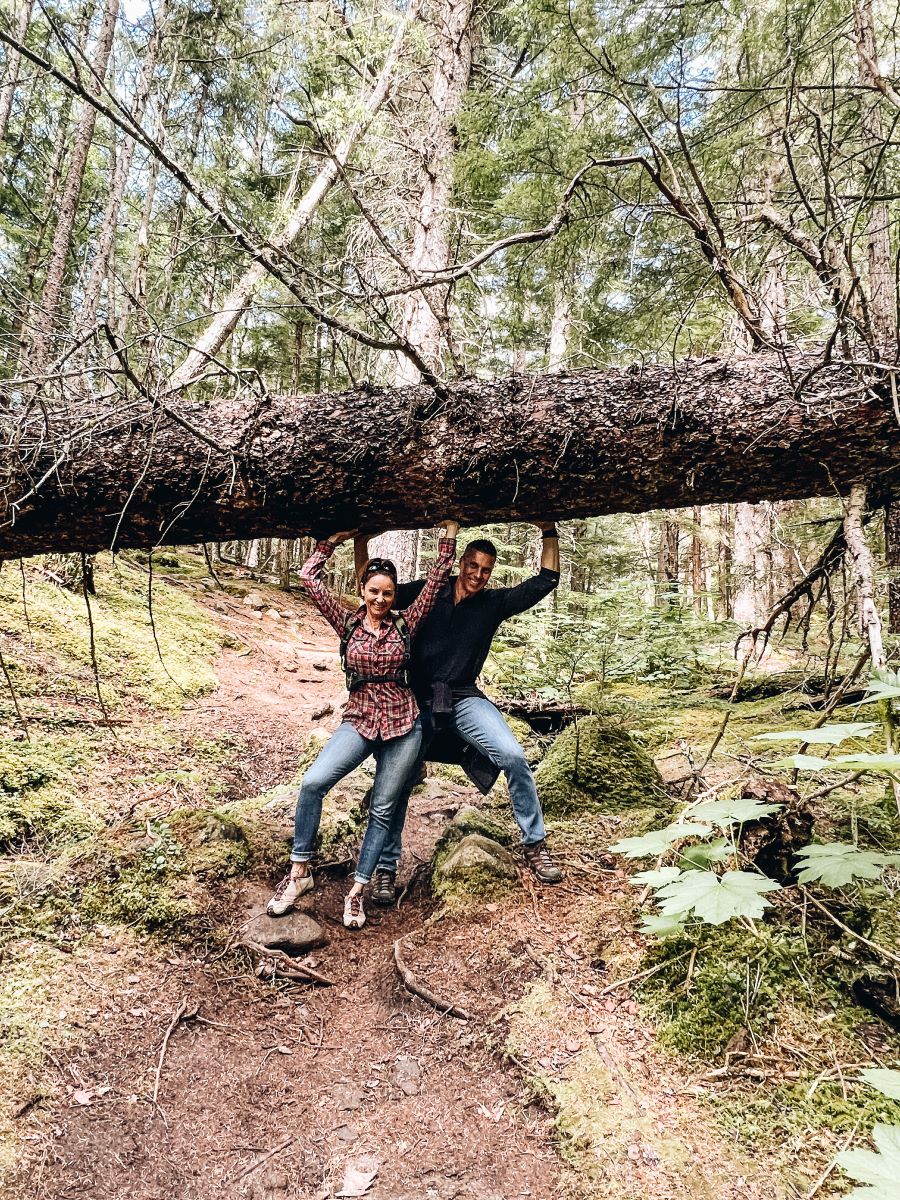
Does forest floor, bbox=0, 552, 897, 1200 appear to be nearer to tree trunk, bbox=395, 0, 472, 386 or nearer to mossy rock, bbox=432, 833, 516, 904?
mossy rock, bbox=432, 833, 516, 904

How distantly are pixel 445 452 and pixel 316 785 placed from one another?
215 centimetres

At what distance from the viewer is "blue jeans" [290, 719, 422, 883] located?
3.72m

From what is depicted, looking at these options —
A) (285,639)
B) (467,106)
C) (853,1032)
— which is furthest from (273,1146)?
(467,106)

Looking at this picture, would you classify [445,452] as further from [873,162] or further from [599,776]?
[873,162]

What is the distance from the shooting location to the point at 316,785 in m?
3.70

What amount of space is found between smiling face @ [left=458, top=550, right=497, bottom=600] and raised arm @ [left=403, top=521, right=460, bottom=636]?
0.55 feet

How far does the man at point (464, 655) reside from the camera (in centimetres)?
391

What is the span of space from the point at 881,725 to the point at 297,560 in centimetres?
2107

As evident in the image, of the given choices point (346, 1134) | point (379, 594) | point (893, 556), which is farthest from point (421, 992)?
point (893, 556)

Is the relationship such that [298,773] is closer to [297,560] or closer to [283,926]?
[283,926]

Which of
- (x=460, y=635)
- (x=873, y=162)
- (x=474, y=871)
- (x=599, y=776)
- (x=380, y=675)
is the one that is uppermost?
(x=873, y=162)

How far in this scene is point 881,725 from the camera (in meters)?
2.33

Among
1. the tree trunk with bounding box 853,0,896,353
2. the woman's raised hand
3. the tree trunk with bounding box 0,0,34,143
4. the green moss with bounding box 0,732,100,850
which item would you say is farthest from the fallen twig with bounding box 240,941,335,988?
the tree trunk with bounding box 0,0,34,143

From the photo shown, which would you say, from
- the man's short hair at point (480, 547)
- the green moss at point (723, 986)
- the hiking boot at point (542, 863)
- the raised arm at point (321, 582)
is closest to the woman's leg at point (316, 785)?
the raised arm at point (321, 582)
